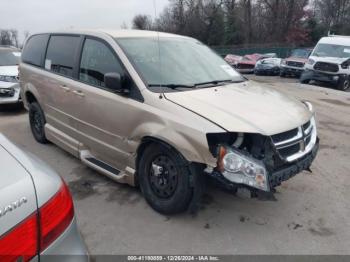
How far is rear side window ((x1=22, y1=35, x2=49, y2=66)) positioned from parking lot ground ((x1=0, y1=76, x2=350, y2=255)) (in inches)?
73.8

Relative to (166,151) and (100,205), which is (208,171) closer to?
(166,151)

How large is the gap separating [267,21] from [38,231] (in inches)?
2244

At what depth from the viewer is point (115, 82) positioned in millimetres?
3643

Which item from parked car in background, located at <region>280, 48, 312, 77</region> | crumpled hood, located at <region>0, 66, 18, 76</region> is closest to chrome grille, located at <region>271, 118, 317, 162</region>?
crumpled hood, located at <region>0, 66, 18, 76</region>

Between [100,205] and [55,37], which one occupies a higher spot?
[55,37]

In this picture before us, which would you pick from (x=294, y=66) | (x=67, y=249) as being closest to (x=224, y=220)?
(x=67, y=249)

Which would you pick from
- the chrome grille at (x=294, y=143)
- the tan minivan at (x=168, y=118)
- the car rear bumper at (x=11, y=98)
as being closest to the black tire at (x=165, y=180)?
the tan minivan at (x=168, y=118)

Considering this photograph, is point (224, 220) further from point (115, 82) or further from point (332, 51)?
point (332, 51)

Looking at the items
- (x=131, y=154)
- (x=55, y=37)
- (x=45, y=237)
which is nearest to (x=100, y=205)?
(x=131, y=154)

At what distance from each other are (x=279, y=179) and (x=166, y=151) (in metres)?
1.06

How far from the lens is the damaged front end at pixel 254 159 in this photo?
3021mm

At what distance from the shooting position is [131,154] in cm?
379

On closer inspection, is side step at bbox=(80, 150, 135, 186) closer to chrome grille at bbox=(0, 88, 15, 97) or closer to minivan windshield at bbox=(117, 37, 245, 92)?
minivan windshield at bbox=(117, 37, 245, 92)

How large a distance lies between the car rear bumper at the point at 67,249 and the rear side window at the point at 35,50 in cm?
427
